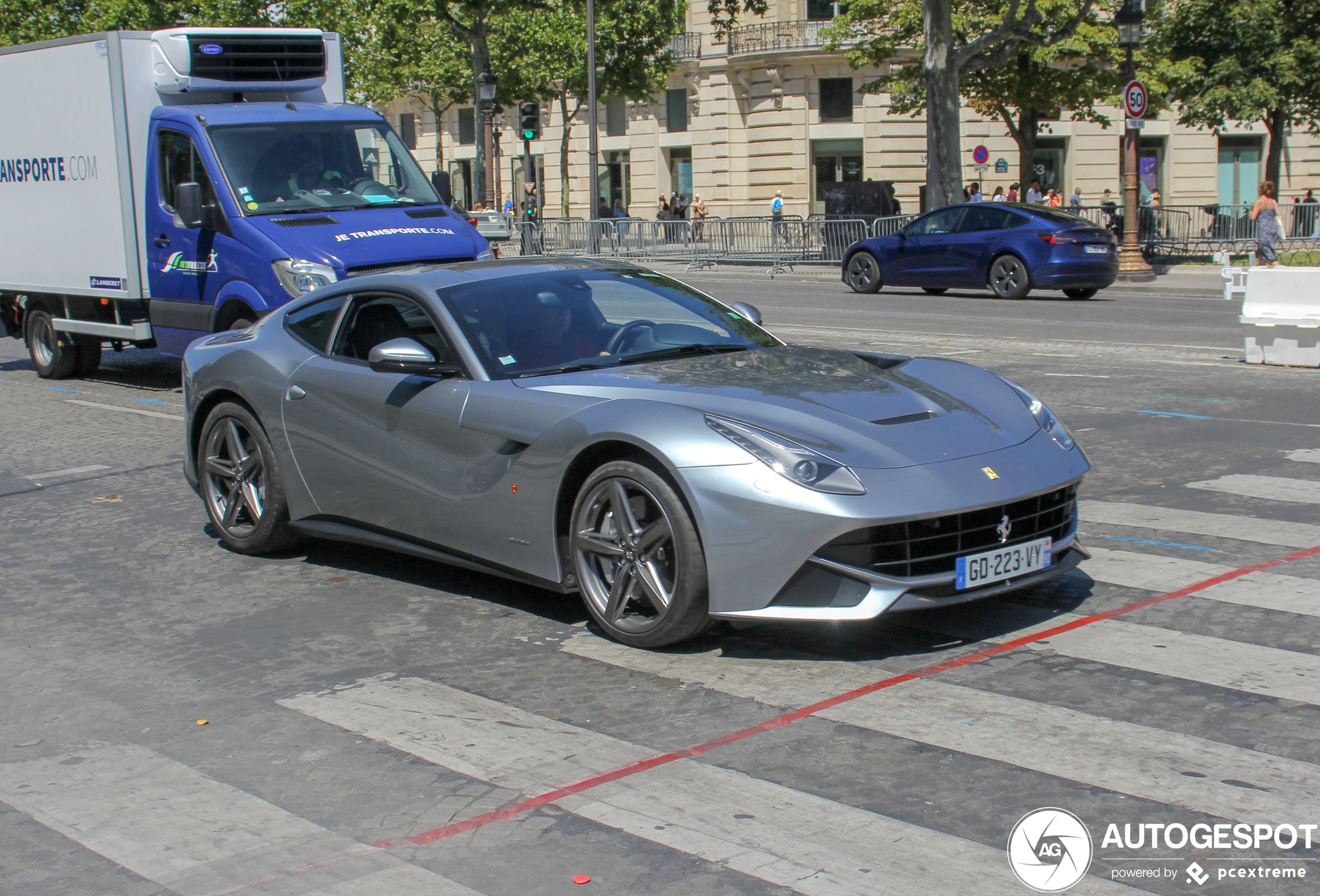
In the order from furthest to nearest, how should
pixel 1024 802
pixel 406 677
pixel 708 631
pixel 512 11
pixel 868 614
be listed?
pixel 512 11 < pixel 708 631 < pixel 406 677 < pixel 868 614 < pixel 1024 802

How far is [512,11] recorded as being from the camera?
48.4 meters

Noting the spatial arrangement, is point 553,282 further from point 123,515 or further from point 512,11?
point 512,11

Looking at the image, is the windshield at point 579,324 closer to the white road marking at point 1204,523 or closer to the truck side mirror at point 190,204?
the white road marking at point 1204,523

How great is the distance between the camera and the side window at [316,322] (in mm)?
6766

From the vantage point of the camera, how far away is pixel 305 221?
11.8 meters

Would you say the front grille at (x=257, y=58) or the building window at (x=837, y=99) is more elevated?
the building window at (x=837, y=99)

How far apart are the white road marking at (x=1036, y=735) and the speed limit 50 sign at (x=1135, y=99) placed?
76.2 feet

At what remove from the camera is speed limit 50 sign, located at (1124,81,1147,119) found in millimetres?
25797

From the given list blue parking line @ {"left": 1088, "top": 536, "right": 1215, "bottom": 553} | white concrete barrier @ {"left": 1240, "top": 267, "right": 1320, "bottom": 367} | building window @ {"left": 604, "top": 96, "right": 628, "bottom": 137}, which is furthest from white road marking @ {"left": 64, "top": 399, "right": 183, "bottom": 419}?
building window @ {"left": 604, "top": 96, "right": 628, "bottom": 137}

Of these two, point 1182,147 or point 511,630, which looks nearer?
point 511,630

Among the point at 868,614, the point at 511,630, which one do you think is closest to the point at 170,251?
the point at 511,630

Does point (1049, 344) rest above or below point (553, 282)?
below

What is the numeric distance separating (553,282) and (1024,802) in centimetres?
336

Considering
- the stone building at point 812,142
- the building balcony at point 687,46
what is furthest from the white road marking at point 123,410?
the building balcony at point 687,46
